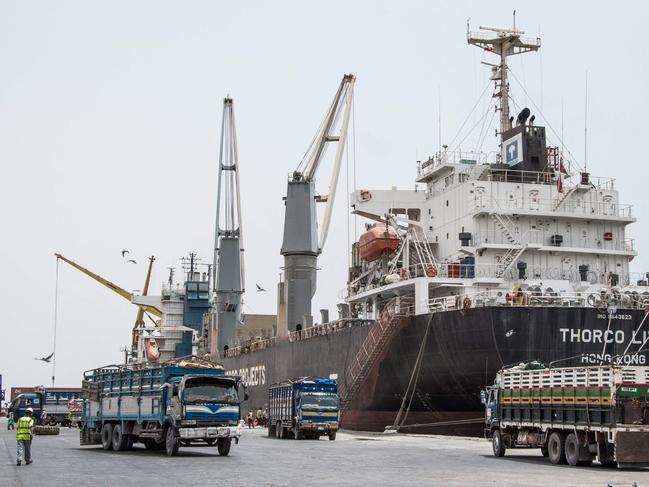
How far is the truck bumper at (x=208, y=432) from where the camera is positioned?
24656 millimetres

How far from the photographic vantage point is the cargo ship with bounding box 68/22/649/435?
33125 millimetres

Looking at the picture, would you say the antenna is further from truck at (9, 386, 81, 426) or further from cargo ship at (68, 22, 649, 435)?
truck at (9, 386, 81, 426)

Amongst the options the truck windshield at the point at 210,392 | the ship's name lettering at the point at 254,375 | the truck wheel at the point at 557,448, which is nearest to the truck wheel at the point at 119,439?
the truck windshield at the point at 210,392

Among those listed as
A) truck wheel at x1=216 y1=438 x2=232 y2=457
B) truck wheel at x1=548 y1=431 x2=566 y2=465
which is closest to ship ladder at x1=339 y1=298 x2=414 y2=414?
truck wheel at x1=216 y1=438 x2=232 y2=457

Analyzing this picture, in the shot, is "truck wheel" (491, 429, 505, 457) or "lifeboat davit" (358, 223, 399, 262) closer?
"truck wheel" (491, 429, 505, 457)

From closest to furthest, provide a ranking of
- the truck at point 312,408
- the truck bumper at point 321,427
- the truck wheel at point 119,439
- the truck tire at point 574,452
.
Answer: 1. the truck tire at point 574,452
2. the truck wheel at point 119,439
3. the truck bumper at point 321,427
4. the truck at point 312,408

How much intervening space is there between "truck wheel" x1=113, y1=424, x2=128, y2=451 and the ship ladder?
12.3 m

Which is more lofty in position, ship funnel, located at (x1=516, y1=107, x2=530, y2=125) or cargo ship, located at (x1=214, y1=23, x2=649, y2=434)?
ship funnel, located at (x1=516, y1=107, x2=530, y2=125)

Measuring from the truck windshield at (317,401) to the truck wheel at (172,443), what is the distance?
10500 mm

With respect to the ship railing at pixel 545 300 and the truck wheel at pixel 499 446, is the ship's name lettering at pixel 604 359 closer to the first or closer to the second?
the ship railing at pixel 545 300

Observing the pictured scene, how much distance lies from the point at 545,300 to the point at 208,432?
1479 cm

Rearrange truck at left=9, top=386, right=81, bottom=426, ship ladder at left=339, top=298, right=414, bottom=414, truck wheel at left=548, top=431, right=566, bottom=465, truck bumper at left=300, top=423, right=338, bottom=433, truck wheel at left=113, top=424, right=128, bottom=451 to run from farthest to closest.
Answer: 1. truck at left=9, top=386, right=81, bottom=426
2. ship ladder at left=339, top=298, right=414, bottom=414
3. truck bumper at left=300, top=423, right=338, bottom=433
4. truck wheel at left=113, top=424, right=128, bottom=451
5. truck wheel at left=548, top=431, right=566, bottom=465

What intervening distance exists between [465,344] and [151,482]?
18.2 m

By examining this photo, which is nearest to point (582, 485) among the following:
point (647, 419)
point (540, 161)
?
point (647, 419)
